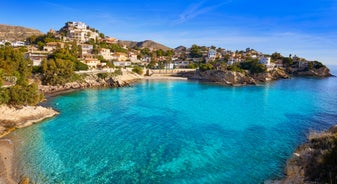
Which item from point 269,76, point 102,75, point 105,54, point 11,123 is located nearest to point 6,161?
point 11,123

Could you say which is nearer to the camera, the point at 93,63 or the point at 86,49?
the point at 93,63

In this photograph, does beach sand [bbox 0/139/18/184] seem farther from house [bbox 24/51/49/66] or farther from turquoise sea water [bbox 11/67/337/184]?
house [bbox 24/51/49/66]

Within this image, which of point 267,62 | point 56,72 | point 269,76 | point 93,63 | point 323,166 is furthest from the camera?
point 267,62

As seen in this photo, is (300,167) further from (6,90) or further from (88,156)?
(6,90)

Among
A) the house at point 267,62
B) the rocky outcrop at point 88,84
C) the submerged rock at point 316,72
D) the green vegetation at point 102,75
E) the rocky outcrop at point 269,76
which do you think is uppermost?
the house at point 267,62

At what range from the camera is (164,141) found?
21844 mm

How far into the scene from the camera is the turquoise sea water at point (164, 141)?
15.8 m

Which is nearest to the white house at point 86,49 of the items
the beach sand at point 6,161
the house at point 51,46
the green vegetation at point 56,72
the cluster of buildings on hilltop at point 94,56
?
the cluster of buildings on hilltop at point 94,56

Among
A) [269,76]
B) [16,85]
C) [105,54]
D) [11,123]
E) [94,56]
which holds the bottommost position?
[11,123]

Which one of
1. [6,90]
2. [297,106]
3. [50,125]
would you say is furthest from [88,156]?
[297,106]

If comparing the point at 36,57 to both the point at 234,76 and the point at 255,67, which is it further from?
the point at 255,67

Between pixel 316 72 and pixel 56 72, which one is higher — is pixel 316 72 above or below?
above

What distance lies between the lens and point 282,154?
18938 mm

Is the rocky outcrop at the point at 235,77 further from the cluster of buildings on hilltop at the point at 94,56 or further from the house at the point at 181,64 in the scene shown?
the house at the point at 181,64
